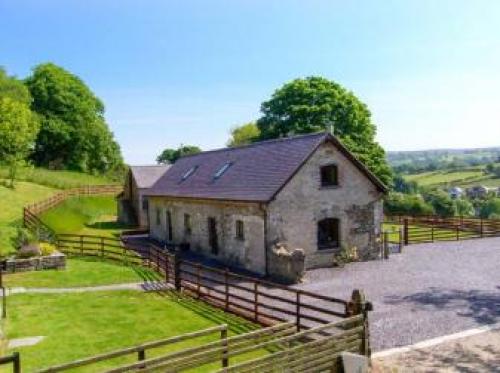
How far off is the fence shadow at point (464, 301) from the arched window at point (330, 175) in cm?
791

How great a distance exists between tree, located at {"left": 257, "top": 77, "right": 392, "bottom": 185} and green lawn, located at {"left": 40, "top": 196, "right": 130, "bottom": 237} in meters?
17.5

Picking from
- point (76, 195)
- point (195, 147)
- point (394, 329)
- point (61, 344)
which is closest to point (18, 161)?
point (76, 195)

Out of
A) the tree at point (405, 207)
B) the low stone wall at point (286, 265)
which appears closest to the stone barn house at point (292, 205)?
the low stone wall at point (286, 265)

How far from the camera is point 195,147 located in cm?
9762

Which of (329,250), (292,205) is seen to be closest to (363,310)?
(292,205)

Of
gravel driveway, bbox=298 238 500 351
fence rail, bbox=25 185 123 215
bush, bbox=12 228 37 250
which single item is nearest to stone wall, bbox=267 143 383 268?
gravel driveway, bbox=298 238 500 351

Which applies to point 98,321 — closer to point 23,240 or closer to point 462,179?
point 23,240

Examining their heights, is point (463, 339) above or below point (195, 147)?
below

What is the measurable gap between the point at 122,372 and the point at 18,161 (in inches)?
1805

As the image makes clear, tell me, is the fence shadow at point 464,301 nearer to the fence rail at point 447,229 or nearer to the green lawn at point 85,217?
the fence rail at point 447,229

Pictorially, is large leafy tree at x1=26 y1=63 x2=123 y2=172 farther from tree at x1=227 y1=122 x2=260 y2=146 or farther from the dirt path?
the dirt path

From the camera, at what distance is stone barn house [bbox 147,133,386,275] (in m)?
24.6

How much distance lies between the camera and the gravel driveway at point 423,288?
15.3 m

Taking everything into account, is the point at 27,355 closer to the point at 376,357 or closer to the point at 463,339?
the point at 376,357
